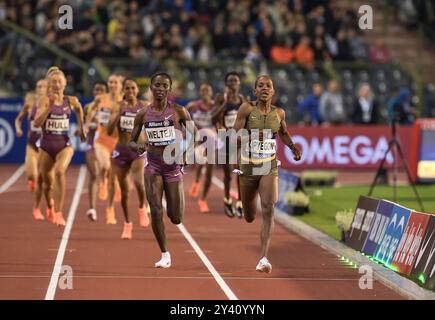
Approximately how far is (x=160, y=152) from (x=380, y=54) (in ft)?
76.5

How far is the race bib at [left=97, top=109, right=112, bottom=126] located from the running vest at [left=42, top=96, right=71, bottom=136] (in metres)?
1.32

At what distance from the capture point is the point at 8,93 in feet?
111

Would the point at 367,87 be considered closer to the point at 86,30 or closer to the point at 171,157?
the point at 86,30

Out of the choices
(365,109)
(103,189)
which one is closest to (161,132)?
(103,189)

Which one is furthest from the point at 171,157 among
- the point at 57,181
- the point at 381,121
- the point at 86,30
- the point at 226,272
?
the point at 381,121

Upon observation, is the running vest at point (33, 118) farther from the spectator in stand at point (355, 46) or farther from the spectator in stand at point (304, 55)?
the spectator in stand at point (355, 46)

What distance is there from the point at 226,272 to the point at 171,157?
1565 mm

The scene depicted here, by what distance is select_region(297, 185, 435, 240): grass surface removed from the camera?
22155 mm

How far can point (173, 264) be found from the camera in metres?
16.5

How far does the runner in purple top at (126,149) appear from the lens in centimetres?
1923

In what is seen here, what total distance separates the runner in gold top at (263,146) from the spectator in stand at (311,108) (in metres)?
18.7

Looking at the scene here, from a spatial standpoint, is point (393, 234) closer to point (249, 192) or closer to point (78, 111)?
point (249, 192)

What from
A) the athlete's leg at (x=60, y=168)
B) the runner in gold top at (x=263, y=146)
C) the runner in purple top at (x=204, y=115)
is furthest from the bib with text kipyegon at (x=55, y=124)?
the runner in gold top at (x=263, y=146)

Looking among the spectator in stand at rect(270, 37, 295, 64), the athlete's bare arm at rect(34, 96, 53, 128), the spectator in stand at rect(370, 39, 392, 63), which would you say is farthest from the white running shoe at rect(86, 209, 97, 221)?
the spectator in stand at rect(370, 39, 392, 63)
